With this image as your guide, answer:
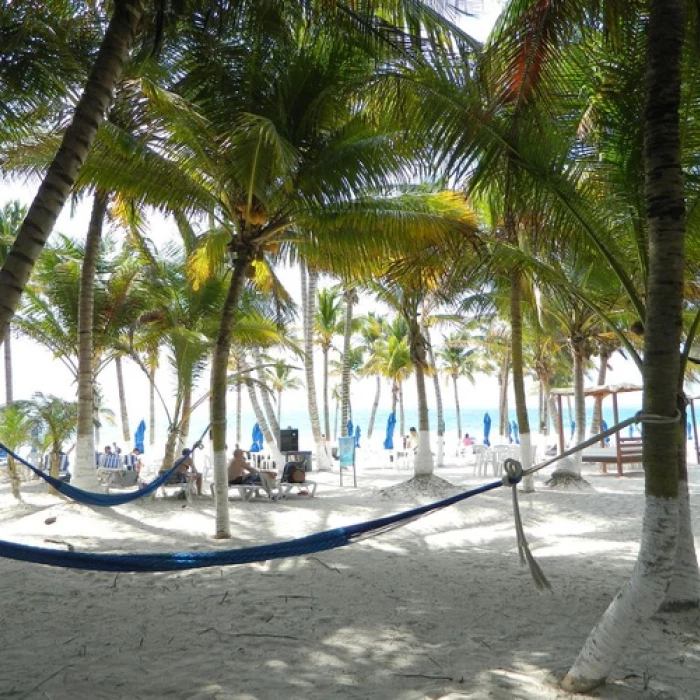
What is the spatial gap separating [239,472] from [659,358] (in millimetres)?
8904

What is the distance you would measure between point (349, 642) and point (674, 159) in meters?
3.00

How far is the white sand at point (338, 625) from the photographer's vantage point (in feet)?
10.0

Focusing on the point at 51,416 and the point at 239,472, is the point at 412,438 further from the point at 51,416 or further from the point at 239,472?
the point at 51,416

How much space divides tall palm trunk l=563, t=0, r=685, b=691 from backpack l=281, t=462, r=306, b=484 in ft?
28.5

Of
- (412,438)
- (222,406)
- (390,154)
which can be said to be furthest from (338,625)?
(412,438)

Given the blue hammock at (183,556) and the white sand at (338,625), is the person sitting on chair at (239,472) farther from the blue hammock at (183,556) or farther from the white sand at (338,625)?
the blue hammock at (183,556)

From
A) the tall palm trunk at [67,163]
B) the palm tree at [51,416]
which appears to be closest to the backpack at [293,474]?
the palm tree at [51,416]

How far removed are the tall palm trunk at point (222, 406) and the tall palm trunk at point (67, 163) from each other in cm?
303

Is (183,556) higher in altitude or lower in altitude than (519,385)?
lower

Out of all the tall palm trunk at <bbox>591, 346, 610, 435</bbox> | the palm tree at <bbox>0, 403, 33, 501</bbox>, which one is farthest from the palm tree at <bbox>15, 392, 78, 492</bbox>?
the tall palm trunk at <bbox>591, 346, 610, 435</bbox>

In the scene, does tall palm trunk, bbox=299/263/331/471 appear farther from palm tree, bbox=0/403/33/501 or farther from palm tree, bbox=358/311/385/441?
palm tree, bbox=358/311/385/441

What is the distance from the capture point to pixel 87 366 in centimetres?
924

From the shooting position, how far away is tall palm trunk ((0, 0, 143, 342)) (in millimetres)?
Answer: 3668

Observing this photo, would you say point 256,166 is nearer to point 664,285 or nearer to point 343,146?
point 343,146
